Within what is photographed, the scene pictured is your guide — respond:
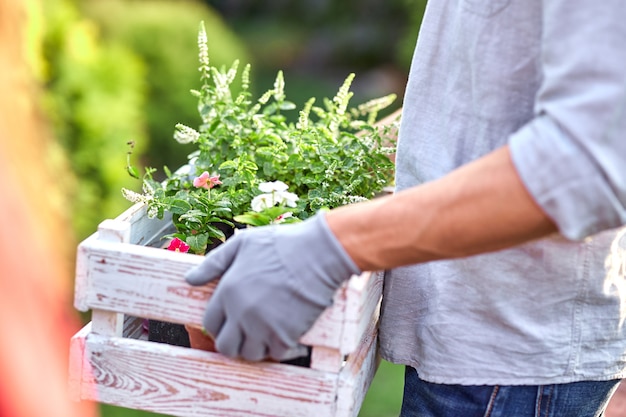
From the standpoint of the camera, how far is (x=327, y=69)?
1046 cm

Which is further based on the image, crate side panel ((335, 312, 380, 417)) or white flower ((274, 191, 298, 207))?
white flower ((274, 191, 298, 207))

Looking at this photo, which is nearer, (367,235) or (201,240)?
(367,235)

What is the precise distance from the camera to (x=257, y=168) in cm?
164

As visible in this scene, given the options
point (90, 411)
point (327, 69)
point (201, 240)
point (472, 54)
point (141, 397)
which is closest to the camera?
point (472, 54)

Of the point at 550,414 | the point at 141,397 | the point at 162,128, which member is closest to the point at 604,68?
the point at 550,414

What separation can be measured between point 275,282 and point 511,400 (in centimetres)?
45

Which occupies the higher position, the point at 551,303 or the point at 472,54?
the point at 472,54

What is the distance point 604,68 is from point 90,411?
2511 mm

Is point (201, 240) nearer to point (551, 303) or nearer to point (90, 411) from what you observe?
point (551, 303)

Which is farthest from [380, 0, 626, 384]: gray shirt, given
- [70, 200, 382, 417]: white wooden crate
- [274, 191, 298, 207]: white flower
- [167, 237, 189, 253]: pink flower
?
[167, 237, 189, 253]: pink flower

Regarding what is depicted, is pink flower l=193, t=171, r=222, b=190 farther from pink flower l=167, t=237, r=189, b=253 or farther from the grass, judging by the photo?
the grass

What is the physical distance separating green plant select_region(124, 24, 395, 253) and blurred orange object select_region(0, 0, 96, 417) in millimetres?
1226

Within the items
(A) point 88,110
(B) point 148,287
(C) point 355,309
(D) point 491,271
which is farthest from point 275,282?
(A) point 88,110

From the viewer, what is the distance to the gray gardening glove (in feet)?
3.71
